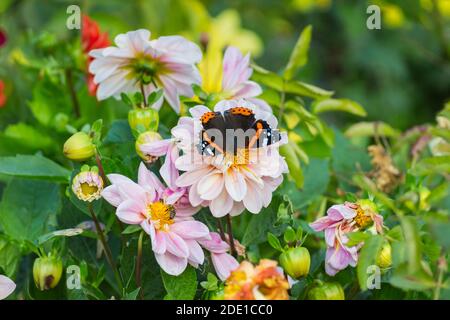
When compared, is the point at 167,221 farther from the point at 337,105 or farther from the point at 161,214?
the point at 337,105

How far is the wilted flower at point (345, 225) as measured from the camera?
0.72 metres

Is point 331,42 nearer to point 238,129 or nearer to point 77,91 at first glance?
point 77,91

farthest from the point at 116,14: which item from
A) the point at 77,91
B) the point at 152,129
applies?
the point at 152,129

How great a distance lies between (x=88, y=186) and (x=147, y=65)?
16 cm

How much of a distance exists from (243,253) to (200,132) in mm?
130

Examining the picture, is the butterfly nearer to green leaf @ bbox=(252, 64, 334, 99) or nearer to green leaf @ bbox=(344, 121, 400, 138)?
green leaf @ bbox=(252, 64, 334, 99)

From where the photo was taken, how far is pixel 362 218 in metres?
0.73

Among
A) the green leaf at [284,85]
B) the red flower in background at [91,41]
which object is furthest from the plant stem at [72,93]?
the green leaf at [284,85]

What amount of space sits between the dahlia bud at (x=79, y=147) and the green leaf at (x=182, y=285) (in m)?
0.13

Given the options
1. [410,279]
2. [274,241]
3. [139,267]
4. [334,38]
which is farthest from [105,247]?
[334,38]

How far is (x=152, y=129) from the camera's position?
783 mm

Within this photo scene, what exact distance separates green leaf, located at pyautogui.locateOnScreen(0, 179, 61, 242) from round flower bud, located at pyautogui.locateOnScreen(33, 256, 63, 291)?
9 cm

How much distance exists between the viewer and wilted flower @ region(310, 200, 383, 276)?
725mm
